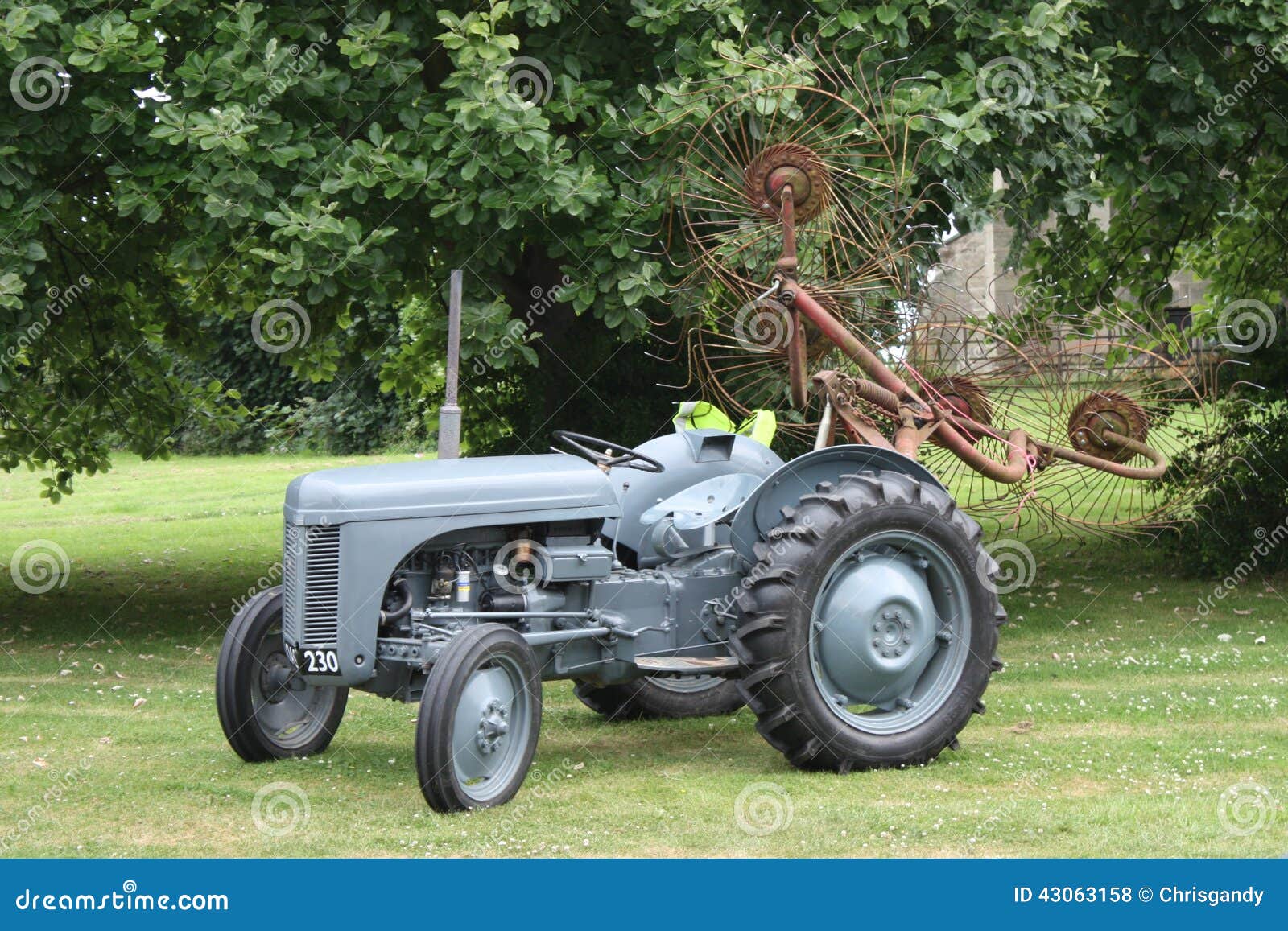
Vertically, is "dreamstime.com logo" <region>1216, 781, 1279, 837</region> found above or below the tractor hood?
below

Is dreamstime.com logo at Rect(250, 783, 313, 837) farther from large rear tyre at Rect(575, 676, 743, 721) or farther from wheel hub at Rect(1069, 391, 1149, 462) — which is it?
wheel hub at Rect(1069, 391, 1149, 462)

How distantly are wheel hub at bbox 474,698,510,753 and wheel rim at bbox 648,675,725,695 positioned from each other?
190 centimetres

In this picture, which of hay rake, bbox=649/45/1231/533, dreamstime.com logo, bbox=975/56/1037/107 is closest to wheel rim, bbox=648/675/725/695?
hay rake, bbox=649/45/1231/533

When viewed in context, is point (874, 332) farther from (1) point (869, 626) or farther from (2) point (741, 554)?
(1) point (869, 626)

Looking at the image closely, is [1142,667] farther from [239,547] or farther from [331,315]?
[239,547]

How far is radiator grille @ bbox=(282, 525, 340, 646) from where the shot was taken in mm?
6406

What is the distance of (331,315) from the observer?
12438mm

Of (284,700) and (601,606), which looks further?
(284,700)

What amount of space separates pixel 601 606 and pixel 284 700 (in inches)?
62.1

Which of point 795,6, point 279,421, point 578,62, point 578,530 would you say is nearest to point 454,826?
point 578,530

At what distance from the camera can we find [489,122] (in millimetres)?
9523

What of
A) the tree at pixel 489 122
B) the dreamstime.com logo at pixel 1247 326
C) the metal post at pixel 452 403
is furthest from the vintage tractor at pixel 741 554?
the dreamstime.com logo at pixel 1247 326

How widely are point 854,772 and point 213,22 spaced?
6569mm

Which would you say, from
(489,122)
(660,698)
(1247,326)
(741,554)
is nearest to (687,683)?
(660,698)
